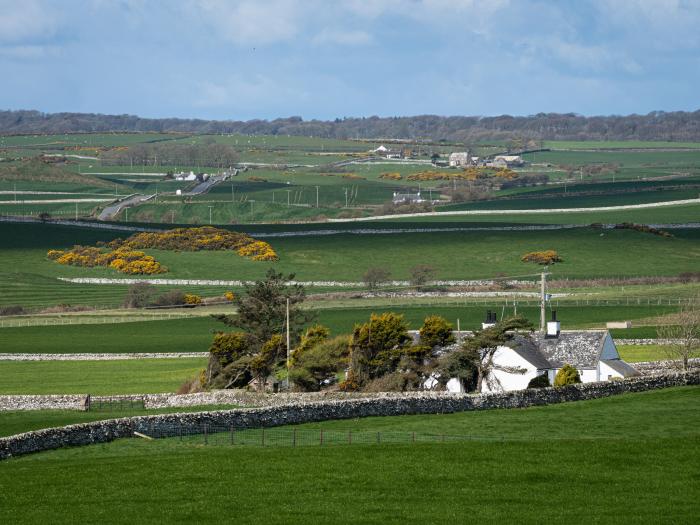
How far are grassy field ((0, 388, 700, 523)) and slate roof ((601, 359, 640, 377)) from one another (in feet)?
62.8

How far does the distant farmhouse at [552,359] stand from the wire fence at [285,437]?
17.2 m

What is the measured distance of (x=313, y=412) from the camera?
39938 millimetres

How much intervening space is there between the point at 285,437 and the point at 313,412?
396 centimetres

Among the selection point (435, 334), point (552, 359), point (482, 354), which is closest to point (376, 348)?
point (435, 334)

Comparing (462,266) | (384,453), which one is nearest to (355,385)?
(384,453)

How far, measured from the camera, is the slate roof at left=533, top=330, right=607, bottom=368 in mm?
56625

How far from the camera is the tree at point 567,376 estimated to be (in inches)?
2119

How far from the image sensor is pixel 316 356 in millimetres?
54094

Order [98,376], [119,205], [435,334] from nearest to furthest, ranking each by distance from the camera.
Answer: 1. [435,334]
2. [98,376]
3. [119,205]

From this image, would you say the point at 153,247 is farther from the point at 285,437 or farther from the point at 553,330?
the point at 285,437

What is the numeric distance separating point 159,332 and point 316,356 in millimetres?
25283

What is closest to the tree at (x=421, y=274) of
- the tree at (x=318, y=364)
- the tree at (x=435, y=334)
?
the tree at (x=435, y=334)

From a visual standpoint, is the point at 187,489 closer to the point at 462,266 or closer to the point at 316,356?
the point at 316,356

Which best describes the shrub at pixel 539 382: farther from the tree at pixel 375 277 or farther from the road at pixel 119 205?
the road at pixel 119 205
